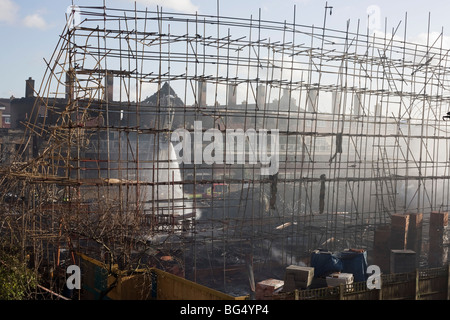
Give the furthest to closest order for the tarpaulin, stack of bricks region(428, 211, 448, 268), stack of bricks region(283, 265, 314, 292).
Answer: stack of bricks region(428, 211, 448, 268)
the tarpaulin
stack of bricks region(283, 265, 314, 292)

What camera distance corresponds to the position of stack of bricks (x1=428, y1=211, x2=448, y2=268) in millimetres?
21359

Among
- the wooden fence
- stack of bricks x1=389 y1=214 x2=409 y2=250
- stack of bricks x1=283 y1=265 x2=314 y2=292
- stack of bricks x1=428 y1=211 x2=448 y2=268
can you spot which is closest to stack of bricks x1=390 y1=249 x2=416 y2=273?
stack of bricks x1=389 y1=214 x2=409 y2=250

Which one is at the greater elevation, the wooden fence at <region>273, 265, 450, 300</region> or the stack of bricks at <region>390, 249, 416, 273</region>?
the wooden fence at <region>273, 265, 450, 300</region>

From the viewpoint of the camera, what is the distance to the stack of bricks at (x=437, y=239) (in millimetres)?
21359

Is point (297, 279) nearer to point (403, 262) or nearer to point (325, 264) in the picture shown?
point (325, 264)

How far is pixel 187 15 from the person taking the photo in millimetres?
17453
